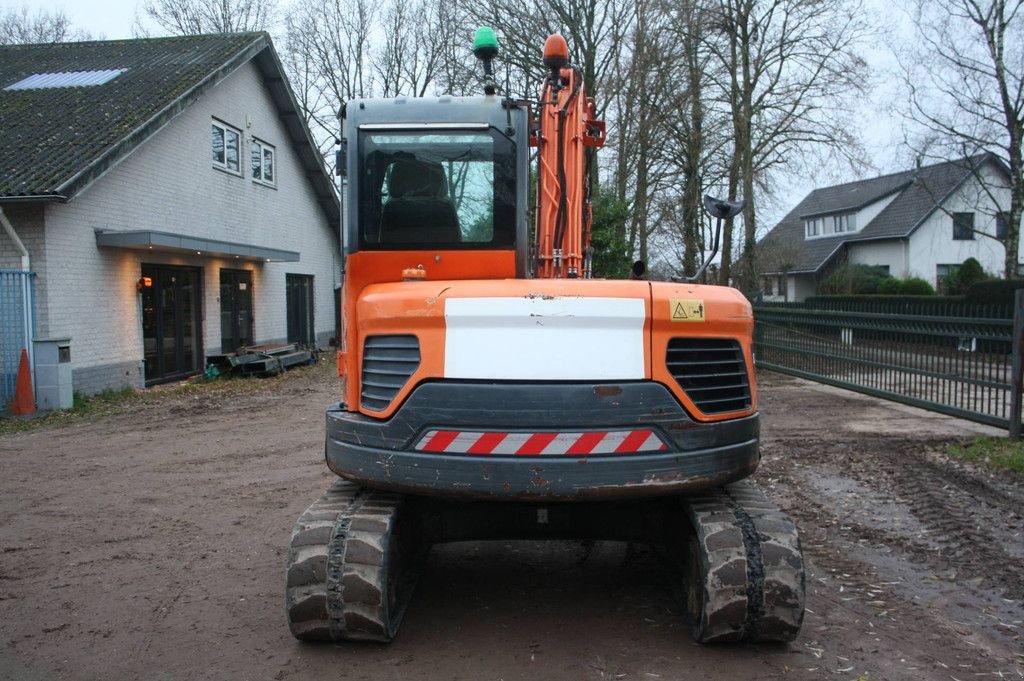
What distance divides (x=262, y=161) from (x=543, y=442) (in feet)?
63.1

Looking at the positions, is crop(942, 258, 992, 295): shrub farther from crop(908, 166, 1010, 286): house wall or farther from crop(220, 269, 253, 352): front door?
crop(220, 269, 253, 352): front door

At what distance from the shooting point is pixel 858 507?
685cm

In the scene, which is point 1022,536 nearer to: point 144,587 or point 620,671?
point 620,671

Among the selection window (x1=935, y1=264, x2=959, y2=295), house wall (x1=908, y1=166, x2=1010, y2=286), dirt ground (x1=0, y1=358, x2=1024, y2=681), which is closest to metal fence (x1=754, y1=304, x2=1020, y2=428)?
dirt ground (x1=0, y1=358, x2=1024, y2=681)

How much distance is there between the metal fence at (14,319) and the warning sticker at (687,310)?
1125cm

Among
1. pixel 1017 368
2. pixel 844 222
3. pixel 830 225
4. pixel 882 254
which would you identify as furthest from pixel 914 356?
pixel 830 225

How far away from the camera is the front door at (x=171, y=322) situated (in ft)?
52.3

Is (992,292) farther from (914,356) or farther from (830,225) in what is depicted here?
(830,225)

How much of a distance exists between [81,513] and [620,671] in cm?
498

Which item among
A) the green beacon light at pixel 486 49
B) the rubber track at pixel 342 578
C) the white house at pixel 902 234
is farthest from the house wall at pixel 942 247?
the rubber track at pixel 342 578

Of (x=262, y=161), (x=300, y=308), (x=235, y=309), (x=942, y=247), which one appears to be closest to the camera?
(x=235, y=309)

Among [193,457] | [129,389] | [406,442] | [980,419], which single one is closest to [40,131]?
[129,389]

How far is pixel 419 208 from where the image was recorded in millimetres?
4602

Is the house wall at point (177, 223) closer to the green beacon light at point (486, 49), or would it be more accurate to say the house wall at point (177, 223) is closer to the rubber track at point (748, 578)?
the green beacon light at point (486, 49)
